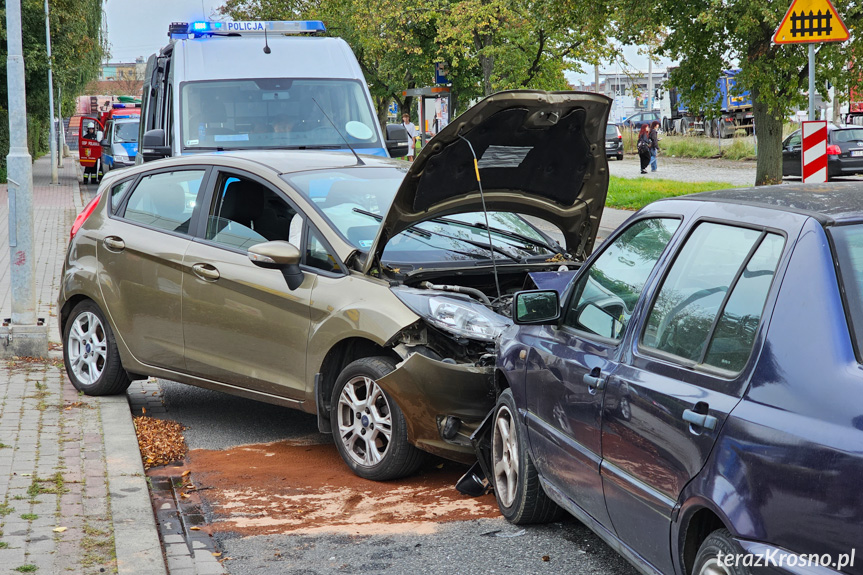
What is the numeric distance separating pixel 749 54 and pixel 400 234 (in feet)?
47.2

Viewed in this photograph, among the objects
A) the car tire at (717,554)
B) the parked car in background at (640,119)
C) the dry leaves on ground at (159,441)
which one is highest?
the parked car in background at (640,119)

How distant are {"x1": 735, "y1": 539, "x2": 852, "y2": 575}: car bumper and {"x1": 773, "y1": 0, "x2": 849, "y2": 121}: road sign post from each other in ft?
33.2

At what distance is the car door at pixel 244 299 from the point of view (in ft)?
20.0

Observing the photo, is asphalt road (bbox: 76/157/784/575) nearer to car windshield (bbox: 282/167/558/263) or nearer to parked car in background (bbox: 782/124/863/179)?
car windshield (bbox: 282/167/558/263)

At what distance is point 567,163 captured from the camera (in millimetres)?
6406

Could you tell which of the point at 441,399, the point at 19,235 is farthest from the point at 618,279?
the point at 19,235

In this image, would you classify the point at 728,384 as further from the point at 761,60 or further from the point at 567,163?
the point at 761,60

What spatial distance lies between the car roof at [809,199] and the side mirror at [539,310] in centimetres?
78

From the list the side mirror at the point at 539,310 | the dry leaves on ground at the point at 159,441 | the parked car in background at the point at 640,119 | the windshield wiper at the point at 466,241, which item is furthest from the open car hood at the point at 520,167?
the parked car in background at the point at 640,119

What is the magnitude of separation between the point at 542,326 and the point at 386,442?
4.71 ft

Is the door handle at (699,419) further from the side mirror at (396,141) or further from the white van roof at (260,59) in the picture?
the white van roof at (260,59)

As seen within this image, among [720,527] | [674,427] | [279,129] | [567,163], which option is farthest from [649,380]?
[279,129]

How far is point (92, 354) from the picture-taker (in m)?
7.54

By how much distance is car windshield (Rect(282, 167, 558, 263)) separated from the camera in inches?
249
